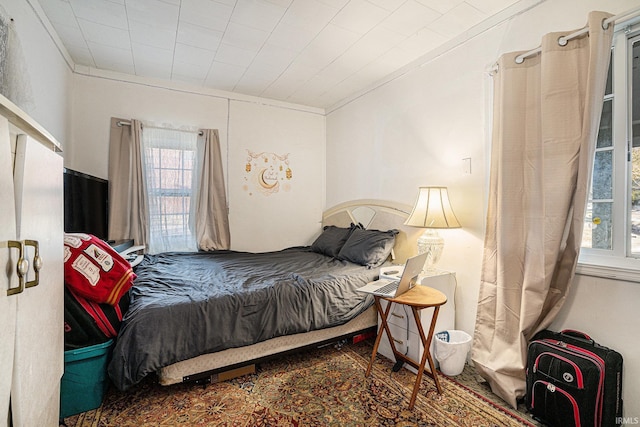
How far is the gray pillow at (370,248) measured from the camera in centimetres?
273

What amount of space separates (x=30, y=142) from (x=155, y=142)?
2.77 metres

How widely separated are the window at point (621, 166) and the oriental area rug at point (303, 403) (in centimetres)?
97

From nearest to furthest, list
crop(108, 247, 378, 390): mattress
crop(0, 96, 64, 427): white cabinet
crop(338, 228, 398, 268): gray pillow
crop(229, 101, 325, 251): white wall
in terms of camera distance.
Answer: crop(0, 96, 64, 427): white cabinet < crop(108, 247, 378, 390): mattress < crop(338, 228, 398, 268): gray pillow < crop(229, 101, 325, 251): white wall

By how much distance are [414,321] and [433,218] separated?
749mm

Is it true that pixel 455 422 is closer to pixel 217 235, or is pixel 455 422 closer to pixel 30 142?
pixel 30 142

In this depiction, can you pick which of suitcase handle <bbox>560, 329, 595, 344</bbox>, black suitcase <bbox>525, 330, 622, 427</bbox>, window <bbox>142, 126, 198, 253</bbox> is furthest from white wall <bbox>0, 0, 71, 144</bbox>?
suitcase handle <bbox>560, 329, 595, 344</bbox>

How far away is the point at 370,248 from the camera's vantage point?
9.09ft

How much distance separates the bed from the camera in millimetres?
1647

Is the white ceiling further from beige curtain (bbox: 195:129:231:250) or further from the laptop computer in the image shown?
the laptop computer

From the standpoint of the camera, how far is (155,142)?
3.29m

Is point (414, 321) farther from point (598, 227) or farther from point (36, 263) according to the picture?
point (36, 263)

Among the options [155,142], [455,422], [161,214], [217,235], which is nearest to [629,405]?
[455,422]

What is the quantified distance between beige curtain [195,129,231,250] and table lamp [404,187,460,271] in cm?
217

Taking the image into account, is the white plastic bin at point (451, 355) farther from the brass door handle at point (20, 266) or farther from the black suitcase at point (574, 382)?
the brass door handle at point (20, 266)
